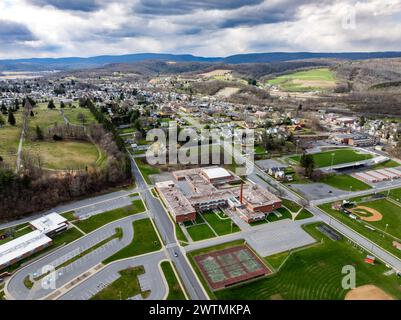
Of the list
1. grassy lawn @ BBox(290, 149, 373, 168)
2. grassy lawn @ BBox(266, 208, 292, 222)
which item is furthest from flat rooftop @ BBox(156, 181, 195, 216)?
grassy lawn @ BBox(290, 149, 373, 168)

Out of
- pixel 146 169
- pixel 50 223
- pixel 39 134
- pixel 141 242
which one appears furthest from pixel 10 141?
pixel 141 242

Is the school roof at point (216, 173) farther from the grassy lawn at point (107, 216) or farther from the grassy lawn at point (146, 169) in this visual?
the grassy lawn at point (107, 216)

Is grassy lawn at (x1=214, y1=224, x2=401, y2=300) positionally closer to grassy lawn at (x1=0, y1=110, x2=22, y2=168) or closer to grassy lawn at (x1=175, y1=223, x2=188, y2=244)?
grassy lawn at (x1=175, y1=223, x2=188, y2=244)

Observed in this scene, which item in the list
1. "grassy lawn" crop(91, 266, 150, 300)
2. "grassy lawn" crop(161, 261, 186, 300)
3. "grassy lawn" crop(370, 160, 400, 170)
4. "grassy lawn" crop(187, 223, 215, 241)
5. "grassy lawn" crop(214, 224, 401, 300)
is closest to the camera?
"grassy lawn" crop(91, 266, 150, 300)

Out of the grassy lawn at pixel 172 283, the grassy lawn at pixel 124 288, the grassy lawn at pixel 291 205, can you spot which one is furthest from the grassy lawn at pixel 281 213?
the grassy lawn at pixel 124 288

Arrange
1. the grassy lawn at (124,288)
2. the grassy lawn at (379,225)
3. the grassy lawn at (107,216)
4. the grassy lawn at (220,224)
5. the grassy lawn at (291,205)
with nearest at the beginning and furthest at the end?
the grassy lawn at (124,288)
the grassy lawn at (379,225)
the grassy lawn at (220,224)
the grassy lawn at (107,216)
the grassy lawn at (291,205)

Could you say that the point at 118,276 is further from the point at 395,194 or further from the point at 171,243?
the point at 395,194
